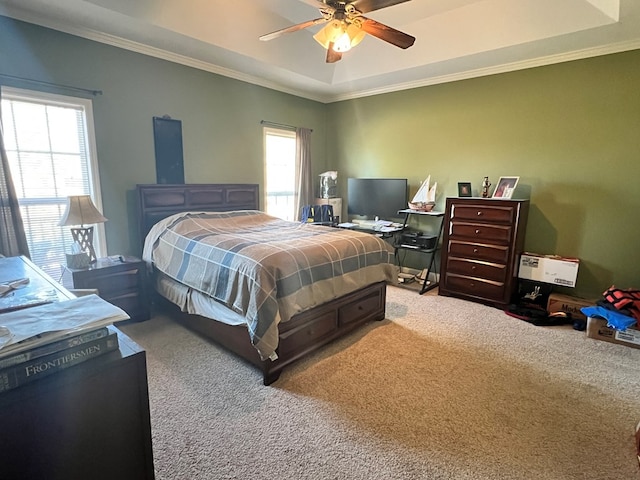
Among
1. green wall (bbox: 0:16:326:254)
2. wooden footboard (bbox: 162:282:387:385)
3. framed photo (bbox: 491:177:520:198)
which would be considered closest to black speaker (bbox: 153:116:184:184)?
green wall (bbox: 0:16:326:254)

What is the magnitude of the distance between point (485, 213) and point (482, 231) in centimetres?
21

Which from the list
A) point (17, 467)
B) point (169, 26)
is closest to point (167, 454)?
point (17, 467)

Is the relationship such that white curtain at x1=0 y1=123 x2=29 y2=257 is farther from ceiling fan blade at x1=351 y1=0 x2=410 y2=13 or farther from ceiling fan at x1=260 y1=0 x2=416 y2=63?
ceiling fan blade at x1=351 y1=0 x2=410 y2=13

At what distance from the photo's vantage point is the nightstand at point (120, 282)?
2.84 meters

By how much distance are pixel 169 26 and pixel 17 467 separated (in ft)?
11.0

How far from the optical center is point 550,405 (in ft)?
6.92

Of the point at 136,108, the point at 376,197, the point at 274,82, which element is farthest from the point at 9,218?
the point at 376,197

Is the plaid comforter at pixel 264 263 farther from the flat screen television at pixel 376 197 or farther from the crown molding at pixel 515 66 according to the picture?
the crown molding at pixel 515 66

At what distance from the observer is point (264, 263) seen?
224 centimetres

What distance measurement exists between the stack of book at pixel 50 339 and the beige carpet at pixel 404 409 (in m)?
1.03

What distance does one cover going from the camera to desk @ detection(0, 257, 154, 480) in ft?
2.76

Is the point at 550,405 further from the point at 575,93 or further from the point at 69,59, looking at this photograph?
→ the point at 69,59

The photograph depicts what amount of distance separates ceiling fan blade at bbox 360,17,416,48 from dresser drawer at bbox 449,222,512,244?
7.03ft

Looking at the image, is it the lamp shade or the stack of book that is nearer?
the stack of book
